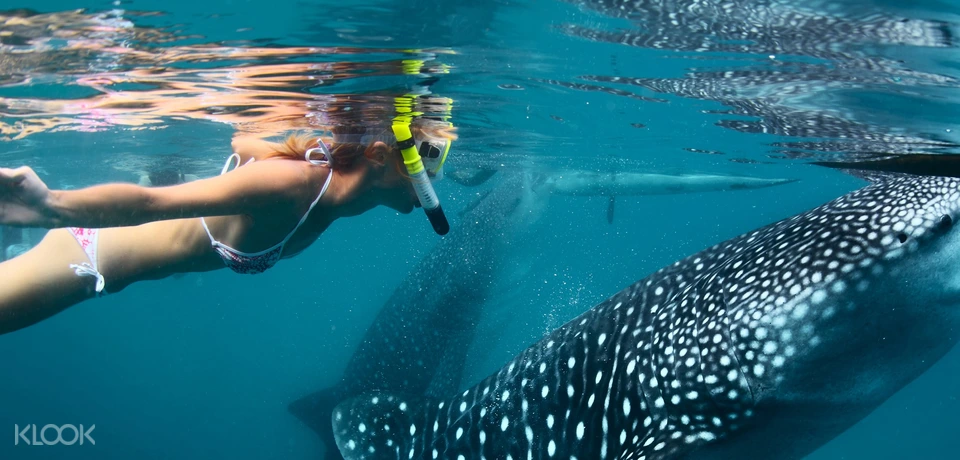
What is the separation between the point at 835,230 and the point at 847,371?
0.80 meters

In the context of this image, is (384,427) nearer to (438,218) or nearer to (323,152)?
(438,218)

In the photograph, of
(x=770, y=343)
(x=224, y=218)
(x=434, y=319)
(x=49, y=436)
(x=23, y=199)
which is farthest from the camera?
(x=49, y=436)

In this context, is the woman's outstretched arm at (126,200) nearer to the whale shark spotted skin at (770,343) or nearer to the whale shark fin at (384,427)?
the whale shark fin at (384,427)

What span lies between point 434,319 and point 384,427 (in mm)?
4034

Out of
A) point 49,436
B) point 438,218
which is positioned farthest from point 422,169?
point 49,436

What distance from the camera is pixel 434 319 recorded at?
8.74m

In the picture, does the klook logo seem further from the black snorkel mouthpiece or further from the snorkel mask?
the black snorkel mouthpiece

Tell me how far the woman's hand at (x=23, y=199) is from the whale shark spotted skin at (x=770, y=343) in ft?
10.4

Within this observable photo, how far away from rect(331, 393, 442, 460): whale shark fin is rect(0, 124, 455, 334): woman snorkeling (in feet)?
5.17

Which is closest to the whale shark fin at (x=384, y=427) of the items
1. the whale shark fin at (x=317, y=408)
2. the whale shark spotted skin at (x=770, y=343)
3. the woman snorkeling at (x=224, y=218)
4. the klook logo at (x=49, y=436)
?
the whale shark spotted skin at (x=770, y=343)

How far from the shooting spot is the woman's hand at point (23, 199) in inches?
101

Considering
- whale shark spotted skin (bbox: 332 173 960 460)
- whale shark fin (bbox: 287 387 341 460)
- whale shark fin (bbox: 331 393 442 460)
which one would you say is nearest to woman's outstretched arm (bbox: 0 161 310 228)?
whale shark fin (bbox: 331 393 442 460)

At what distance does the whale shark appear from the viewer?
27.2 feet

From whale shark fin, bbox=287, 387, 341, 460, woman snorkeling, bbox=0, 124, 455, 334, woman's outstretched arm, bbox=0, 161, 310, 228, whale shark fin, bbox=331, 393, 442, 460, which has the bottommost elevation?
whale shark fin, bbox=287, 387, 341, 460
